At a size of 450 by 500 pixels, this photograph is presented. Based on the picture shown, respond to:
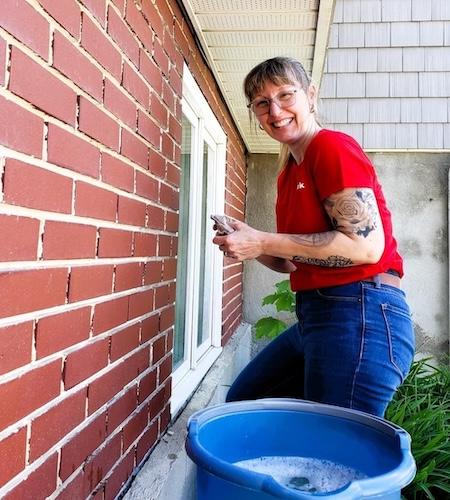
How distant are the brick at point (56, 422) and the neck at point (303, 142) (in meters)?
1.05

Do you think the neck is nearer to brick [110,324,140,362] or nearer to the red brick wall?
the red brick wall

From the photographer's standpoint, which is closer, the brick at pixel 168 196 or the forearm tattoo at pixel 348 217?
the forearm tattoo at pixel 348 217

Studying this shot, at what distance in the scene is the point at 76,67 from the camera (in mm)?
1238

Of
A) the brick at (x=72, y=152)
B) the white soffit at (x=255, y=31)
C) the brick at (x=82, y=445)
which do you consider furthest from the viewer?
the white soffit at (x=255, y=31)

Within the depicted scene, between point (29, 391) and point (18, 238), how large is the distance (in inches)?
13.3

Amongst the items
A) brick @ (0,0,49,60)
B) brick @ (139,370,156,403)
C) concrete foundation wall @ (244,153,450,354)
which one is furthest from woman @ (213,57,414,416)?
concrete foundation wall @ (244,153,450,354)

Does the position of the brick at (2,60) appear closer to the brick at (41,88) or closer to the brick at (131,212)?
the brick at (41,88)

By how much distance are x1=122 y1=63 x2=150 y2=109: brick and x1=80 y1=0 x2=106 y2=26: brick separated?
20 cm

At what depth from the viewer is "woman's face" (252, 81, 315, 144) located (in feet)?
5.59

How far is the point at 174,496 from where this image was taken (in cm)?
190

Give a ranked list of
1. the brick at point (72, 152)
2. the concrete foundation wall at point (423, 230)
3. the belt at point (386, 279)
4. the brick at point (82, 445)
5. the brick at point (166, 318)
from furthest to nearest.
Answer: the concrete foundation wall at point (423, 230) < the brick at point (166, 318) < the belt at point (386, 279) < the brick at point (82, 445) < the brick at point (72, 152)

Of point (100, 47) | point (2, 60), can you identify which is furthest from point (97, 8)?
point (2, 60)

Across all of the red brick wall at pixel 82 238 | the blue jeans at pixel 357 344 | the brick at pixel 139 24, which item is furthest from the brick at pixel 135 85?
the blue jeans at pixel 357 344

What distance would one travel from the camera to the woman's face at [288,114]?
170cm
